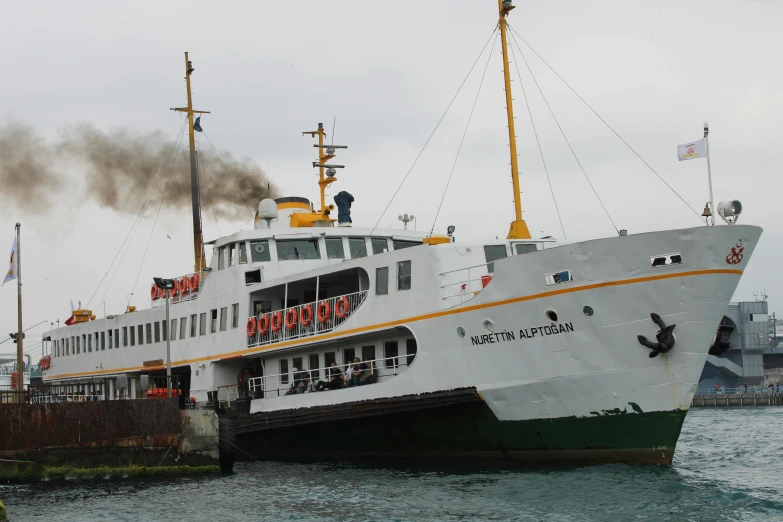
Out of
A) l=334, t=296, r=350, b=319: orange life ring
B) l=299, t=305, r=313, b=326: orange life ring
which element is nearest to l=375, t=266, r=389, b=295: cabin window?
l=334, t=296, r=350, b=319: orange life ring

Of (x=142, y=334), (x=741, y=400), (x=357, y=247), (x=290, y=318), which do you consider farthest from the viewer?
(x=741, y=400)

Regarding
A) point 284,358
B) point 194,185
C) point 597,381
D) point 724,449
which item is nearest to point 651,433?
point 597,381

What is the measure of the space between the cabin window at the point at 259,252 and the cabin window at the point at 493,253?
7895 mm

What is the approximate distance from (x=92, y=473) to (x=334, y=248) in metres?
9.96

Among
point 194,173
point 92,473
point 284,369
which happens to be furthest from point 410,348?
point 194,173

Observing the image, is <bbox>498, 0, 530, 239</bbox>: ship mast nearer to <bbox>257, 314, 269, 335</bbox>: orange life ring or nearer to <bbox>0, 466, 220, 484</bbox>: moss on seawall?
<bbox>257, 314, 269, 335</bbox>: orange life ring

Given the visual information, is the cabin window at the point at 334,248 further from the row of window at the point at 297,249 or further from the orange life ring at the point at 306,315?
the orange life ring at the point at 306,315

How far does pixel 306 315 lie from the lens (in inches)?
910

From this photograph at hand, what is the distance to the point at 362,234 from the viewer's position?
2667cm

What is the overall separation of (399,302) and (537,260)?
3.92 m

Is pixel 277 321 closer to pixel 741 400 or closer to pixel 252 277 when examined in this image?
pixel 252 277

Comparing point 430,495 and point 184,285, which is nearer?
point 430,495

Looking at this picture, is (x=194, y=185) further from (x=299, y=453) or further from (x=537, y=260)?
(x=537, y=260)

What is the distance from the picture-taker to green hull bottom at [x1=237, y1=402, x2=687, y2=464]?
1784cm
